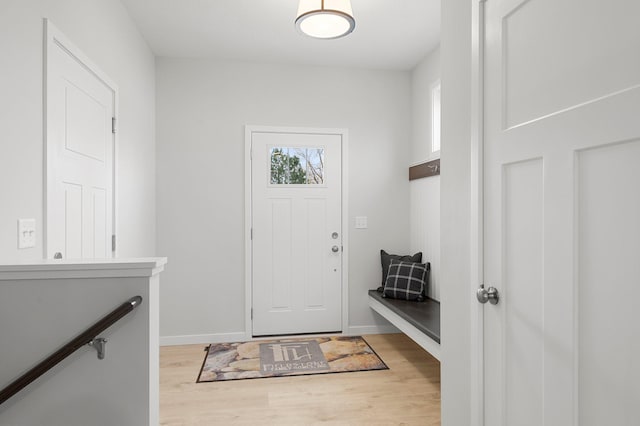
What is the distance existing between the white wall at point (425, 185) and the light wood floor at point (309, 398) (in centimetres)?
97

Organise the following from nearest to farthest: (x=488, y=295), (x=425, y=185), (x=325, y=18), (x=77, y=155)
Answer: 1. (x=488, y=295)
2. (x=77, y=155)
3. (x=325, y=18)
4. (x=425, y=185)

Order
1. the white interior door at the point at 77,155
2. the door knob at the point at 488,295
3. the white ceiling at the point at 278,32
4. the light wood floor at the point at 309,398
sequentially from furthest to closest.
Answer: the white ceiling at the point at 278,32, the light wood floor at the point at 309,398, the white interior door at the point at 77,155, the door knob at the point at 488,295

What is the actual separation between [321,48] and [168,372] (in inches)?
120

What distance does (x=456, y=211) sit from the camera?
1810 millimetres

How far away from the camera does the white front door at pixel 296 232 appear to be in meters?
3.97

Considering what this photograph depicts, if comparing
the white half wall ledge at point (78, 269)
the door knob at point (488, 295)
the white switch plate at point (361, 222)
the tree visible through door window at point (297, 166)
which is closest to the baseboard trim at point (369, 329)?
the white switch plate at point (361, 222)

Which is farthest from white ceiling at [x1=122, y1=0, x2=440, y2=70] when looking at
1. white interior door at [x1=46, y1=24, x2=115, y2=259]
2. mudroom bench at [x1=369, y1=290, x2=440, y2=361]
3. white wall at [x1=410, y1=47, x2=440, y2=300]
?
mudroom bench at [x1=369, y1=290, x2=440, y2=361]

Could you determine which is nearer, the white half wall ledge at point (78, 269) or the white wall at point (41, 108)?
the white half wall ledge at point (78, 269)

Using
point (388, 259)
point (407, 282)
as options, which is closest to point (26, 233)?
point (407, 282)

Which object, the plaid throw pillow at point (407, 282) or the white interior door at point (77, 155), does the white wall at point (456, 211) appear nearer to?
the plaid throw pillow at point (407, 282)

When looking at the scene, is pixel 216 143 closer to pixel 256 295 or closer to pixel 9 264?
pixel 256 295

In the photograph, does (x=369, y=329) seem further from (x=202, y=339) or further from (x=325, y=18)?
(x=325, y=18)

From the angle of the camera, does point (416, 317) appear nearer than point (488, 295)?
No

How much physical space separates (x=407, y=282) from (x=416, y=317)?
0.63 m
